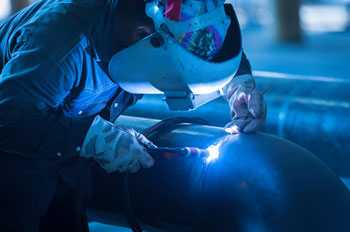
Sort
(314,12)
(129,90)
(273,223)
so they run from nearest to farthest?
1. (273,223)
2. (129,90)
3. (314,12)

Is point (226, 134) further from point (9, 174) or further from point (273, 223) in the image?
point (9, 174)

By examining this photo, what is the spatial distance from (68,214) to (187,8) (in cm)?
64

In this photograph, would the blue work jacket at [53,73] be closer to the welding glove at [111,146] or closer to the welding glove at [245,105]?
the welding glove at [111,146]

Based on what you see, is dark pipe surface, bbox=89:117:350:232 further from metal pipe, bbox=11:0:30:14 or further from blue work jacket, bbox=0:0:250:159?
metal pipe, bbox=11:0:30:14

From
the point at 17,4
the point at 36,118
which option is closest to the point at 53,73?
the point at 36,118

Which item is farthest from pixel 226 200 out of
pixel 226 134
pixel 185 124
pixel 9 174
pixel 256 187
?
pixel 9 174

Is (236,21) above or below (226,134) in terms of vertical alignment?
above

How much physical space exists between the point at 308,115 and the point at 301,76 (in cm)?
50

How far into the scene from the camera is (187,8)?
1586mm

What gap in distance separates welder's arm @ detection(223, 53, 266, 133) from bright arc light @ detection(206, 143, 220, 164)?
0.12 meters

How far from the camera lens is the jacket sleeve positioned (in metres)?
1.50

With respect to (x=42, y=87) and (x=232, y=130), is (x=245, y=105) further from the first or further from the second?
(x=42, y=87)

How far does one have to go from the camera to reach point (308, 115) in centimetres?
271

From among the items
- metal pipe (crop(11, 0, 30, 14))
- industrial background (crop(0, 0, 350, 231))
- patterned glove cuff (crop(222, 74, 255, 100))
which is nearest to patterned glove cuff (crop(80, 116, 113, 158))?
patterned glove cuff (crop(222, 74, 255, 100))
